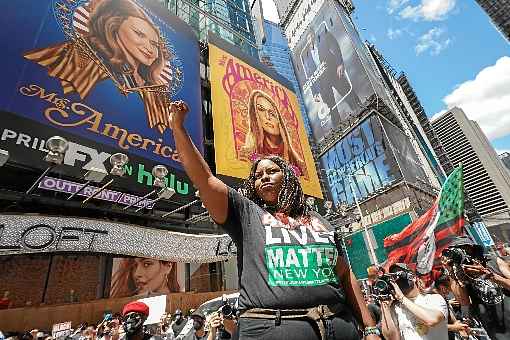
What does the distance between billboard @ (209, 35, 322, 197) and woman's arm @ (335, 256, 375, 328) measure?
33.0 ft

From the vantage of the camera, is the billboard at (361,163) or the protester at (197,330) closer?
the protester at (197,330)

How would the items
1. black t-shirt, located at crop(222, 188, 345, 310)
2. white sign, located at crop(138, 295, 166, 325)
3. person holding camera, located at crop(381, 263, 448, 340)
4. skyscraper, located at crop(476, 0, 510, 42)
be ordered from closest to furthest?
black t-shirt, located at crop(222, 188, 345, 310), person holding camera, located at crop(381, 263, 448, 340), white sign, located at crop(138, 295, 166, 325), skyscraper, located at crop(476, 0, 510, 42)

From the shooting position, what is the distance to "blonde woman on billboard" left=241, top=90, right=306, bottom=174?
13.9 metres

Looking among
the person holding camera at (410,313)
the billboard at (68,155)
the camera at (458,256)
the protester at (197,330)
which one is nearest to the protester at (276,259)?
the person holding camera at (410,313)

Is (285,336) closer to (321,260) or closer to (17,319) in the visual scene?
(321,260)

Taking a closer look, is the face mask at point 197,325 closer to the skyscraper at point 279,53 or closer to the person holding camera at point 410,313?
the person holding camera at point 410,313

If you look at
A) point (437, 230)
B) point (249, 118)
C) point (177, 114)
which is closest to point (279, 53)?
point (249, 118)

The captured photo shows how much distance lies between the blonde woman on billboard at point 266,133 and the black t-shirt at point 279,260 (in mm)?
11380

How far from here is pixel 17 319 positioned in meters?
6.41

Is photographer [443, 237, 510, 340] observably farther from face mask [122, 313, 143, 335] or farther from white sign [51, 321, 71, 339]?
white sign [51, 321, 71, 339]

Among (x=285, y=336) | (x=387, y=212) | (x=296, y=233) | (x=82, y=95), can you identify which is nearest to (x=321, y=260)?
(x=296, y=233)

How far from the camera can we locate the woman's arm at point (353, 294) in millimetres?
1641

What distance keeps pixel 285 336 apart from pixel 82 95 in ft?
31.8

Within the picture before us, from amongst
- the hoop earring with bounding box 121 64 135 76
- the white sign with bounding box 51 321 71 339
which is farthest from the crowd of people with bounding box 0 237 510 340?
the hoop earring with bounding box 121 64 135 76
